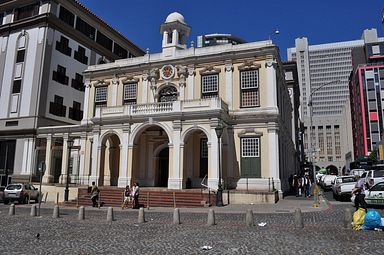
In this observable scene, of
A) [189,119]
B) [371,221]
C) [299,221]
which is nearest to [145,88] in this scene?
[189,119]

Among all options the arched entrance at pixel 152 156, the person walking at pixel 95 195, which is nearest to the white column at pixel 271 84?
the arched entrance at pixel 152 156

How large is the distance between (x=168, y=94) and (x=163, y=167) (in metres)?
6.28

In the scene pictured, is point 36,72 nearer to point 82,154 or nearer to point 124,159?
point 82,154

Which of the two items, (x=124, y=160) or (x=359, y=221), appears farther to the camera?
(x=124, y=160)

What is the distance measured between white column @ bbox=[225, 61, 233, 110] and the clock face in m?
4.72

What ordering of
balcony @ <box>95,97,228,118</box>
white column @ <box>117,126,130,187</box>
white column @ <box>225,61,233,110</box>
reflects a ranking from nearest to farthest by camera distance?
balcony @ <box>95,97,228,118</box> → white column @ <box>117,126,130,187</box> → white column @ <box>225,61,233,110</box>

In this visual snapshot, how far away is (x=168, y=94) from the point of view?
29.0 m

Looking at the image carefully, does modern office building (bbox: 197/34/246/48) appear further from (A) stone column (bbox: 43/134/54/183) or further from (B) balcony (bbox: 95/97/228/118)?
(B) balcony (bbox: 95/97/228/118)

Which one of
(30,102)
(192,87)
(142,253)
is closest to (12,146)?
(30,102)

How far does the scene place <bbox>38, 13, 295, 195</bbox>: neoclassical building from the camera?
24.1 m

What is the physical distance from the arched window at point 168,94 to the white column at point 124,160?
4953 millimetres

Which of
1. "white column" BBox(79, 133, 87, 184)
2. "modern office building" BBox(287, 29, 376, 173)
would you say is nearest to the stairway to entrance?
"white column" BBox(79, 133, 87, 184)

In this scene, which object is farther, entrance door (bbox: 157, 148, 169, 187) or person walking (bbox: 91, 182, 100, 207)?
entrance door (bbox: 157, 148, 169, 187)

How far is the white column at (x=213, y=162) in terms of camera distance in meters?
22.5
